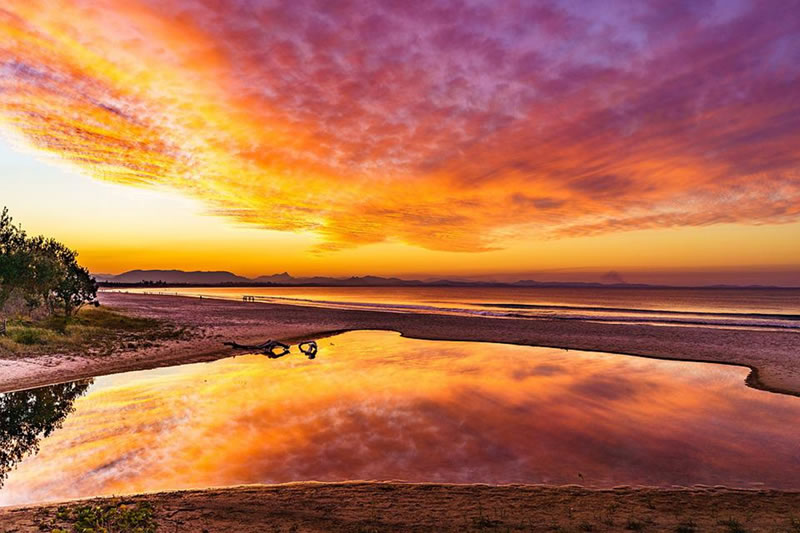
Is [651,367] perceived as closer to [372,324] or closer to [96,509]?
[96,509]

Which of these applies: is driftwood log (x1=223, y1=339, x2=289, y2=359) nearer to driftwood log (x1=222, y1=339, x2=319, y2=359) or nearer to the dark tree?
driftwood log (x1=222, y1=339, x2=319, y2=359)

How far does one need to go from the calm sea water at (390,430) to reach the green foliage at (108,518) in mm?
2124

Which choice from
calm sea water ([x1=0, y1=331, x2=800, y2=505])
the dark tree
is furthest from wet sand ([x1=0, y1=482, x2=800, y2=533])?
the dark tree

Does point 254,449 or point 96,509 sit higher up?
point 96,509

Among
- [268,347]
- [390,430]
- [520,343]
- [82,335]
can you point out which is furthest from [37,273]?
[520,343]

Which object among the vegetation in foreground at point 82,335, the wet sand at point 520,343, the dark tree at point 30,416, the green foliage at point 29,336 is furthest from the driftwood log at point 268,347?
the dark tree at point 30,416

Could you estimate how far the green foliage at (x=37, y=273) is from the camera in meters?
34.0

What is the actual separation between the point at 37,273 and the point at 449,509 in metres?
44.4

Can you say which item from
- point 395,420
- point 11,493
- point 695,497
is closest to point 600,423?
point 695,497

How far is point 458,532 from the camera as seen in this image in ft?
26.0

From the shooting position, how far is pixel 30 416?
52.6 ft

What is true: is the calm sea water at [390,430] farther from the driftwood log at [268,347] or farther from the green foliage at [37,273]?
the green foliage at [37,273]

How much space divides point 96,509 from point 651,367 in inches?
1233

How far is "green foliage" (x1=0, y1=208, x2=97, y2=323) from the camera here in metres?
34.0
